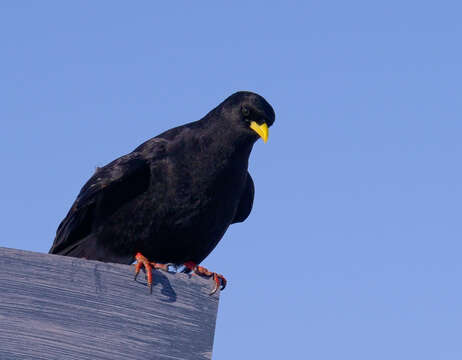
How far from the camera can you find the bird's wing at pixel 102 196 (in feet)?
21.0

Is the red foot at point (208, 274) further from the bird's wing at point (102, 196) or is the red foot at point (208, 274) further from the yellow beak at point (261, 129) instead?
the yellow beak at point (261, 129)

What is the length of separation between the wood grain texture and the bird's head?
3.46 m

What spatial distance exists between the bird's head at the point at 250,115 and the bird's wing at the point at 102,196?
0.95m

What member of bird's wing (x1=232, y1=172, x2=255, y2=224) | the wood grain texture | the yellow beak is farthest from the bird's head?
the wood grain texture

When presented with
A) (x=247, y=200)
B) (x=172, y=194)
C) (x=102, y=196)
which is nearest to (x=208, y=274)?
(x=172, y=194)

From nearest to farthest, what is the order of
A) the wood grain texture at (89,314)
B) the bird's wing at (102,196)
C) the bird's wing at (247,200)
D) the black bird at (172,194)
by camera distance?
1. the wood grain texture at (89,314)
2. the black bird at (172,194)
3. the bird's wing at (102,196)
4. the bird's wing at (247,200)

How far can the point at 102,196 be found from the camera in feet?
21.5

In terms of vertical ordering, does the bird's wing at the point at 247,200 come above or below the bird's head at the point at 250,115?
below

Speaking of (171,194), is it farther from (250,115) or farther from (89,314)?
(89,314)

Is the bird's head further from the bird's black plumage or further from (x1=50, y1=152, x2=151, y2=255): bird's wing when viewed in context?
(x1=50, y1=152, x2=151, y2=255): bird's wing

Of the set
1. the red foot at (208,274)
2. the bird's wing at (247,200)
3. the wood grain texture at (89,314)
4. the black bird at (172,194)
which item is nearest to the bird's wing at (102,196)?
the black bird at (172,194)

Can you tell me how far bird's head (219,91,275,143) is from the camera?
6633 mm

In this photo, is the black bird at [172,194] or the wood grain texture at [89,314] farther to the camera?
the black bird at [172,194]

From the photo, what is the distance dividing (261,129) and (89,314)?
3.87 m
